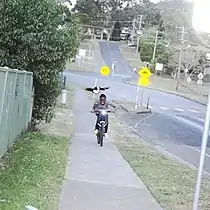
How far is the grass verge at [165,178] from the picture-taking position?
9.65m

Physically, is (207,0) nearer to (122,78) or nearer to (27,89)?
(27,89)

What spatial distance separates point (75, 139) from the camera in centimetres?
1859

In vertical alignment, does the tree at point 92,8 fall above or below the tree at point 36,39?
above

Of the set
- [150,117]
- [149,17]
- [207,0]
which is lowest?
[150,117]

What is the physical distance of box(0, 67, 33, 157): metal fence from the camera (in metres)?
10.9

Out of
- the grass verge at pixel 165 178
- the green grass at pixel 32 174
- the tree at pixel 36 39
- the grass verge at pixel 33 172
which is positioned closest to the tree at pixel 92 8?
the tree at pixel 36 39

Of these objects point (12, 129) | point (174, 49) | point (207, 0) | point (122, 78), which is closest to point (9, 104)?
point (12, 129)

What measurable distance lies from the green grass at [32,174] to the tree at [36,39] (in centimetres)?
255

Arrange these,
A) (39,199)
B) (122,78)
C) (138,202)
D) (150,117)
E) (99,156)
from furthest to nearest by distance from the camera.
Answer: (122,78)
(150,117)
(99,156)
(138,202)
(39,199)

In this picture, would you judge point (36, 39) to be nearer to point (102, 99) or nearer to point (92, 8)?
point (102, 99)

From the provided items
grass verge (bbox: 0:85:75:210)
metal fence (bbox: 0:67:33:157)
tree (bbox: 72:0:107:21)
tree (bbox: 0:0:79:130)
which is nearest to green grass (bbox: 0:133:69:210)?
grass verge (bbox: 0:85:75:210)

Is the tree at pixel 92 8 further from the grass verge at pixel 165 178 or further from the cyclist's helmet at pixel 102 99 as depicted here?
the grass verge at pixel 165 178

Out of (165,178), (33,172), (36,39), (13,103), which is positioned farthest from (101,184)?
(36,39)

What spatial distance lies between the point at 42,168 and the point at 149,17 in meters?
123
